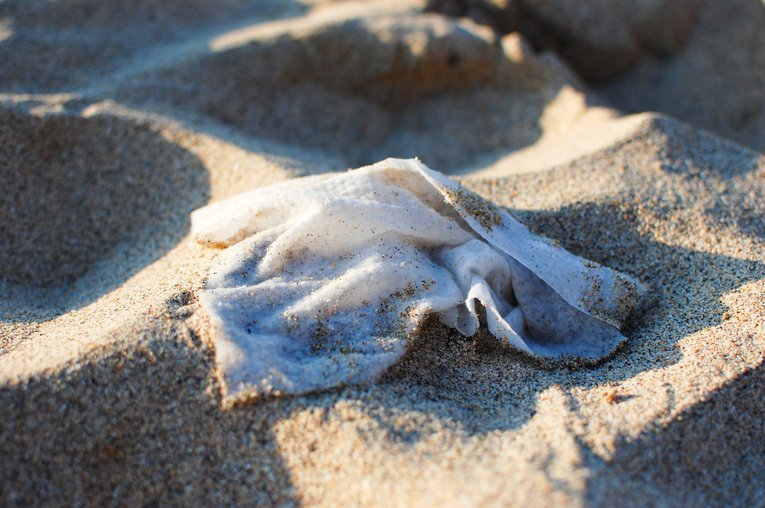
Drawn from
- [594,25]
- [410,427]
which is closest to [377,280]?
[410,427]

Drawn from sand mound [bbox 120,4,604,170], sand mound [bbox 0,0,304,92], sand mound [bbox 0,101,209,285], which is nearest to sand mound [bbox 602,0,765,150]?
sand mound [bbox 120,4,604,170]

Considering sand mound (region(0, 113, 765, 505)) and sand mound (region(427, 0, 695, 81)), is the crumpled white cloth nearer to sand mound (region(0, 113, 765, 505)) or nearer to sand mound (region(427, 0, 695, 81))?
sand mound (region(0, 113, 765, 505))

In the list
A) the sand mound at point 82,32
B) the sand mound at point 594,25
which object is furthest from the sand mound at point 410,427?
the sand mound at point 594,25

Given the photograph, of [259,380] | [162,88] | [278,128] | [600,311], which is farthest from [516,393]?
[162,88]

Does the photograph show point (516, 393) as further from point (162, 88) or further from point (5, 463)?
point (162, 88)

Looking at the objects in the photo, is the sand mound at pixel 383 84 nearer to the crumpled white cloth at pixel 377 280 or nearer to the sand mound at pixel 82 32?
the sand mound at pixel 82 32

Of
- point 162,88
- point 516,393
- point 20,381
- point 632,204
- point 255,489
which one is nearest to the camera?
point 255,489

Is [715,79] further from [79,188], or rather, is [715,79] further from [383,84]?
[79,188]
